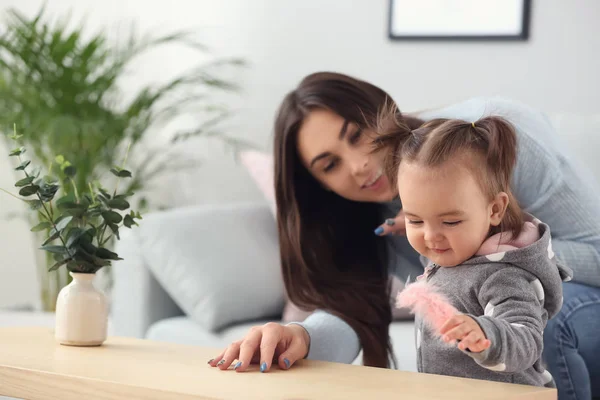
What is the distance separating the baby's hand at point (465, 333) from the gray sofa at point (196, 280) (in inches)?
44.0

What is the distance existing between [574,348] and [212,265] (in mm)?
994

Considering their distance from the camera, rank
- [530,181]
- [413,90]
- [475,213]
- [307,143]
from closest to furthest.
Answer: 1. [475,213]
2. [530,181]
3. [307,143]
4. [413,90]

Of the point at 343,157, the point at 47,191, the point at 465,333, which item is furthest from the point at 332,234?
the point at 465,333

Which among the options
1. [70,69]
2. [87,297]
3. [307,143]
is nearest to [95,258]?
[87,297]

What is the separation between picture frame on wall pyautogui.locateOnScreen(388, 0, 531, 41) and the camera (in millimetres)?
2643

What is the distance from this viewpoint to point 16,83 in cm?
264

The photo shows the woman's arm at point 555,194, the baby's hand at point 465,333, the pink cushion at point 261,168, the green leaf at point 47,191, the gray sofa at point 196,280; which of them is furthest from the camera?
the pink cushion at point 261,168

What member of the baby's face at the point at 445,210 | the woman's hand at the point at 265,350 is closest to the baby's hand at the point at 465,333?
the baby's face at the point at 445,210

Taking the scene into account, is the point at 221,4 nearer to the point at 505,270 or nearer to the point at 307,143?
the point at 307,143

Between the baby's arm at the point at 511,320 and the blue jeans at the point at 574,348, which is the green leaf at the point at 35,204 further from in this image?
the blue jeans at the point at 574,348

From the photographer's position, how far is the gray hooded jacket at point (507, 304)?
3.10 feet

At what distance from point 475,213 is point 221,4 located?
2201mm

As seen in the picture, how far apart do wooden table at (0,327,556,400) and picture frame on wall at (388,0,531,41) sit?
1762 millimetres

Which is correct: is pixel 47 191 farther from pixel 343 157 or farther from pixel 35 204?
pixel 343 157
